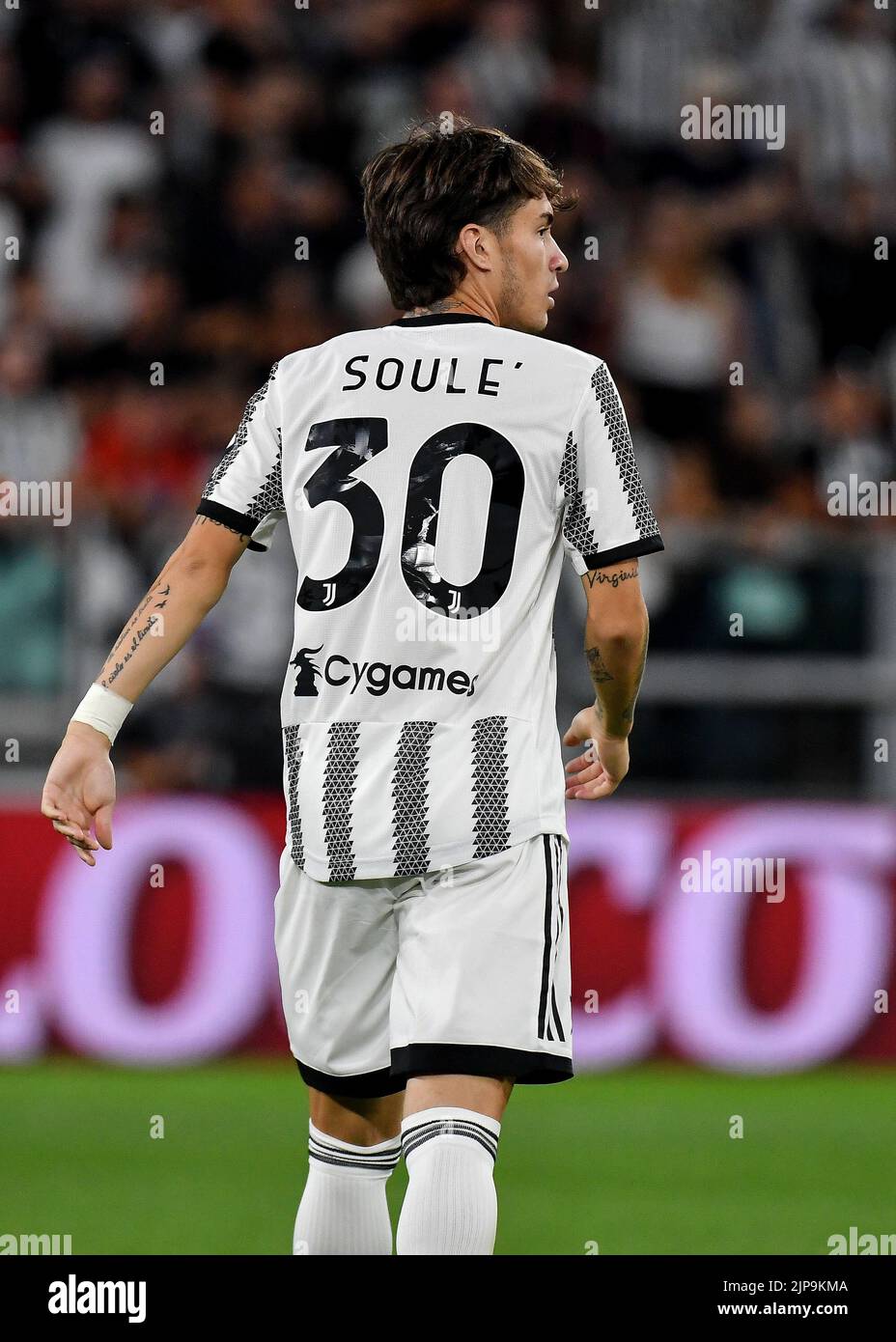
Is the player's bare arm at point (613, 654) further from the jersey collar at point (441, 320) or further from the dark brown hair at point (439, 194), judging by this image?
the dark brown hair at point (439, 194)

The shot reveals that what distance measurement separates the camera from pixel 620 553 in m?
3.17

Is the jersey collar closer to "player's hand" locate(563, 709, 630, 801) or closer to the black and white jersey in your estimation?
the black and white jersey

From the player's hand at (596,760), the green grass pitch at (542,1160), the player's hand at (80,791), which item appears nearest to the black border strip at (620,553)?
the player's hand at (596,760)

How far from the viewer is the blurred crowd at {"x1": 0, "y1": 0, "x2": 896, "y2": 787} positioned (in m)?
9.12

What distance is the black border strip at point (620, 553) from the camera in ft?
10.4

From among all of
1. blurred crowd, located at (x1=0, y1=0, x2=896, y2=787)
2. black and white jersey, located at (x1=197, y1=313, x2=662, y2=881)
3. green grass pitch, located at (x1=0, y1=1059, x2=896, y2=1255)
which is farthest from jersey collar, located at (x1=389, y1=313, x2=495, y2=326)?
blurred crowd, located at (x1=0, y1=0, x2=896, y2=787)

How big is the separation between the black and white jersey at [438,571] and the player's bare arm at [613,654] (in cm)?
4

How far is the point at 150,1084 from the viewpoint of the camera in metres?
7.12

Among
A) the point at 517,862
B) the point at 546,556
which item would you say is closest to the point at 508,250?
the point at 546,556

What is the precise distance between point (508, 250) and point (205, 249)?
686cm

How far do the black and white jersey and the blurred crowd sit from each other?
16.1ft

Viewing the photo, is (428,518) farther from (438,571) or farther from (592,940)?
(592,940)

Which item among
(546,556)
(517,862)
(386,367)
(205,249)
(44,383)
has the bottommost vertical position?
(517,862)

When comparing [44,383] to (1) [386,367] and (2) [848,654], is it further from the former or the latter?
(1) [386,367]
